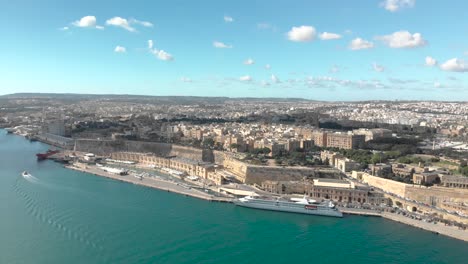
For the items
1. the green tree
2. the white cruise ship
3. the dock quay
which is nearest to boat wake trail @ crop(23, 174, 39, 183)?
the white cruise ship

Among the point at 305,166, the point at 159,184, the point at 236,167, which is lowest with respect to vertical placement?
the point at 159,184

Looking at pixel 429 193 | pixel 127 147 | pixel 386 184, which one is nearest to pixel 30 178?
pixel 127 147

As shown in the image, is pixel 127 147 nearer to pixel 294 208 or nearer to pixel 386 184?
pixel 294 208

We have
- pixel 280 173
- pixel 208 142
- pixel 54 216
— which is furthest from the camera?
pixel 208 142

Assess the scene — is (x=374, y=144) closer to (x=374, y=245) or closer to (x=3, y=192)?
(x=374, y=245)

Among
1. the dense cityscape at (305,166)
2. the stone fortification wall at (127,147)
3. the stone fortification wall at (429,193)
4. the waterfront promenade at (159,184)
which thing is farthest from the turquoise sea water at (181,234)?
the stone fortification wall at (127,147)

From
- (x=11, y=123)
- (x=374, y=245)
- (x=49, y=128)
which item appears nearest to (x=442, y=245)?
(x=374, y=245)

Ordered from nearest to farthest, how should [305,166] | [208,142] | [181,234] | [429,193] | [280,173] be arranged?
[181,234] → [429,193] → [280,173] → [305,166] → [208,142]

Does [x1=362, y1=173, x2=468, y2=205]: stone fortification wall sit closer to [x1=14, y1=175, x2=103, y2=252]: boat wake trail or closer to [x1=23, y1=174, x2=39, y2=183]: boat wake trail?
[x1=14, y1=175, x2=103, y2=252]: boat wake trail
